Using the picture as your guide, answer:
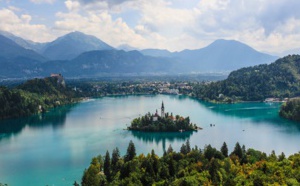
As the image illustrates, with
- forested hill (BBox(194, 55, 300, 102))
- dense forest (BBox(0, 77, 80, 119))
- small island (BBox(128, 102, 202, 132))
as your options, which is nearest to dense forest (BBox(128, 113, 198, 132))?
small island (BBox(128, 102, 202, 132))

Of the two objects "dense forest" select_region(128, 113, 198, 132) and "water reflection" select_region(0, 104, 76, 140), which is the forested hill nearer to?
"dense forest" select_region(128, 113, 198, 132)

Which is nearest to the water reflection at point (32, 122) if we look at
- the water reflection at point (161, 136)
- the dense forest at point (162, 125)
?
the dense forest at point (162, 125)

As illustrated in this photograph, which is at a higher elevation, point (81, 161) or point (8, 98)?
point (8, 98)

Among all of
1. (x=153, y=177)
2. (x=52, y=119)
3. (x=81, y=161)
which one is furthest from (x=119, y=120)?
(x=153, y=177)

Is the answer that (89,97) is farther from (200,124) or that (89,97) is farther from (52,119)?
(200,124)

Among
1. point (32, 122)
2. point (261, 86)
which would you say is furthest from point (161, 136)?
point (261, 86)

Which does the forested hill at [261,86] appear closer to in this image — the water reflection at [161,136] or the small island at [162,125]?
the small island at [162,125]
